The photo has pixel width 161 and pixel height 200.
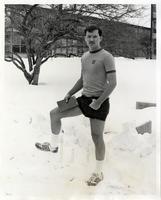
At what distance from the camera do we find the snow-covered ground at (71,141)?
73.4 inches

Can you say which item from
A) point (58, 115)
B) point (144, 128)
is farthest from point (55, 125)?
point (144, 128)

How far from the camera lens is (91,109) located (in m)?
1.86

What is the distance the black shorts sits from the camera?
6.10 ft

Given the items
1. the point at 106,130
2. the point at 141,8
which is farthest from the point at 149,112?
the point at 141,8

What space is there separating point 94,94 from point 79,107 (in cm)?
9

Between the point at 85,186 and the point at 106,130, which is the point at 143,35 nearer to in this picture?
the point at 106,130

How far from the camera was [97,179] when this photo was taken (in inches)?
73.0

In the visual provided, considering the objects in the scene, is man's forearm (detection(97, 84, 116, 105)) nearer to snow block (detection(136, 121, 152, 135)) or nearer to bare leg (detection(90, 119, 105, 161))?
bare leg (detection(90, 119, 105, 161))

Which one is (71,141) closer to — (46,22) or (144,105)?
(144,105)

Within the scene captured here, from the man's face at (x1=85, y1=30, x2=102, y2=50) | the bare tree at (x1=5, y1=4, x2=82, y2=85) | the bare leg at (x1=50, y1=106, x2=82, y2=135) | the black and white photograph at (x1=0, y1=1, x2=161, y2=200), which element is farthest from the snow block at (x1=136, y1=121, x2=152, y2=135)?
the bare tree at (x1=5, y1=4, x2=82, y2=85)

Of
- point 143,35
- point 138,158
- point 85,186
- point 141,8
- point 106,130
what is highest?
point 141,8

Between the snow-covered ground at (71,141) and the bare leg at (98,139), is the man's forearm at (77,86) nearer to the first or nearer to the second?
the snow-covered ground at (71,141)

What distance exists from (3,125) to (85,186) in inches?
18.5

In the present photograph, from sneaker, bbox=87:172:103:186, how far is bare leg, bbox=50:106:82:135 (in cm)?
26
